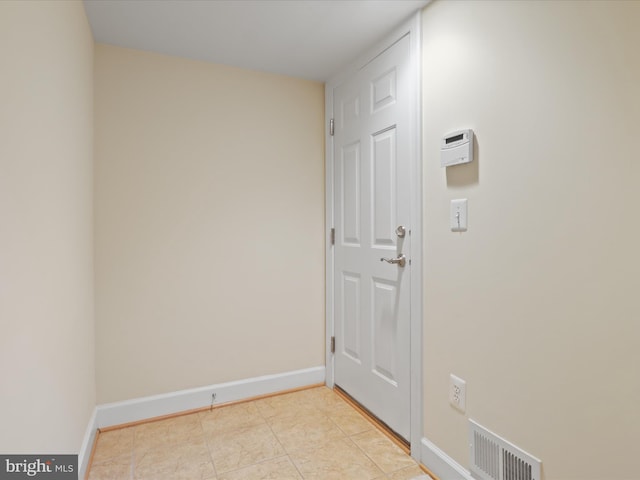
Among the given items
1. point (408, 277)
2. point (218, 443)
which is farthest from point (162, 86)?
point (218, 443)

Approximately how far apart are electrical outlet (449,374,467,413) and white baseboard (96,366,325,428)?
1.26 m

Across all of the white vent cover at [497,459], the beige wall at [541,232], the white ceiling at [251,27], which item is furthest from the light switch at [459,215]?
the white ceiling at [251,27]

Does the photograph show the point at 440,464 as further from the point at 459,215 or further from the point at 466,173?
the point at 466,173

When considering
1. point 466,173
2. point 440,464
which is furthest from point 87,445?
point 466,173

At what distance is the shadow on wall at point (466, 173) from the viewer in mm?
1531

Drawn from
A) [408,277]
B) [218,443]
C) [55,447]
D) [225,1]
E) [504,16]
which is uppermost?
[225,1]

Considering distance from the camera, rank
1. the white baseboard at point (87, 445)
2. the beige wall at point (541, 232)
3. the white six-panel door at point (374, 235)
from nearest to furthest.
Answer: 1. the beige wall at point (541, 232)
2. the white baseboard at point (87, 445)
3. the white six-panel door at point (374, 235)

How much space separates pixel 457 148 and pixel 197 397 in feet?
6.83

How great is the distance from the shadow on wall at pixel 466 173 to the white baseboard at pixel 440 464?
121cm

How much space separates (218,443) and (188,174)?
1564 millimetres

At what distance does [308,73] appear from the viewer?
2.58 metres

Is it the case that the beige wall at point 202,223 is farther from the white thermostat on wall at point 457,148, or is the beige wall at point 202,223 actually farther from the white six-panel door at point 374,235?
the white thermostat on wall at point 457,148

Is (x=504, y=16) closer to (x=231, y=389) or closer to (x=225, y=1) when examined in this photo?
(x=225, y=1)

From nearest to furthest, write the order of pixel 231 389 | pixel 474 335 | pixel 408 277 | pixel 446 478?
pixel 474 335 → pixel 446 478 → pixel 408 277 → pixel 231 389
